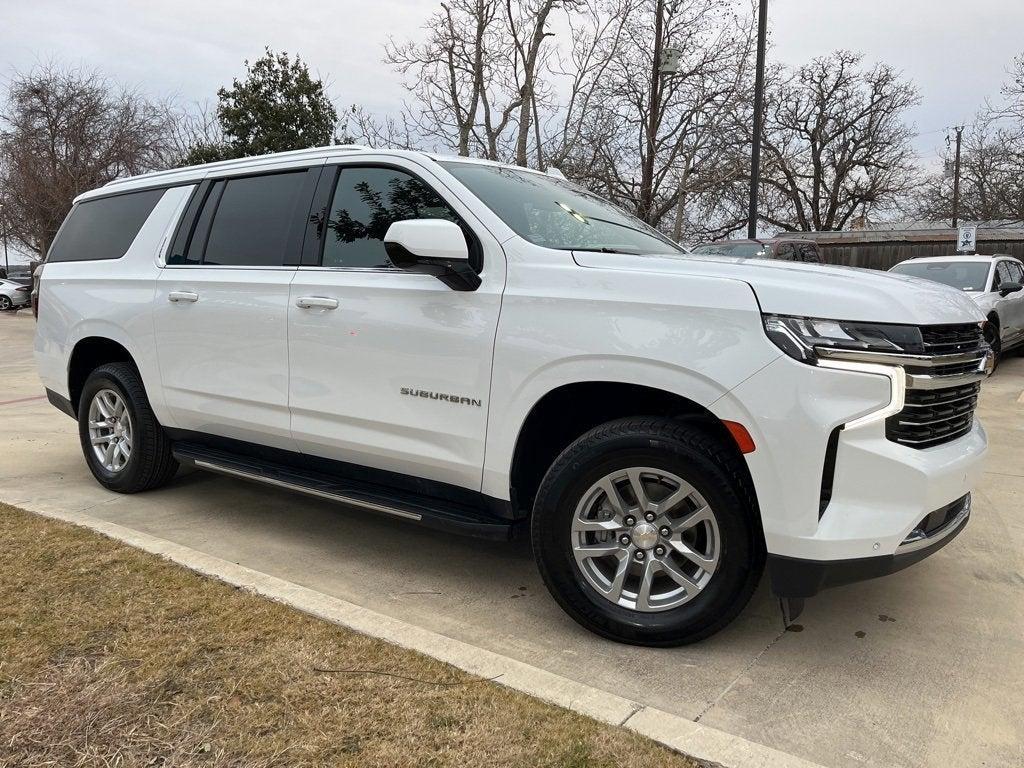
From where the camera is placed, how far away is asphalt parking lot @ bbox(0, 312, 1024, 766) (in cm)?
251

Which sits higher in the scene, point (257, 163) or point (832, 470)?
point (257, 163)

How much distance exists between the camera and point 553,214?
3.66m

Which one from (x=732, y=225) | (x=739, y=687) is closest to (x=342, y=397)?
(x=739, y=687)

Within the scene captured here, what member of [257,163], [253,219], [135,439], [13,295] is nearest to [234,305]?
[253,219]

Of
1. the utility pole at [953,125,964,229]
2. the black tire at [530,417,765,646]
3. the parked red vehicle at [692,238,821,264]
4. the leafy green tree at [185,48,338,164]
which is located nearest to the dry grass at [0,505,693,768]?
the black tire at [530,417,765,646]

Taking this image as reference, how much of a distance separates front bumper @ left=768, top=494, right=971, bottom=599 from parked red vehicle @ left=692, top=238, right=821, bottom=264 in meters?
10.9

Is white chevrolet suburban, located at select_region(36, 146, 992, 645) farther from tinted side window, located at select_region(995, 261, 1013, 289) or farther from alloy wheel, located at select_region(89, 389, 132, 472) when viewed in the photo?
tinted side window, located at select_region(995, 261, 1013, 289)

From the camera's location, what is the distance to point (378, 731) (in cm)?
233

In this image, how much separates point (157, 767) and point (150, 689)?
0.41m

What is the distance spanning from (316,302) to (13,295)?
1137 inches

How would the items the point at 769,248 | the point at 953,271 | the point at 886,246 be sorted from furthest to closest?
1. the point at 886,246
2. the point at 769,248
3. the point at 953,271

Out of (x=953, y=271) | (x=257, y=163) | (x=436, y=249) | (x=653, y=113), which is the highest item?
(x=653, y=113)

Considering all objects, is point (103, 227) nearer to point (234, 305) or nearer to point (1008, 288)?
point (234, 305)

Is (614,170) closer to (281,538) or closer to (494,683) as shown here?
(281,538)
